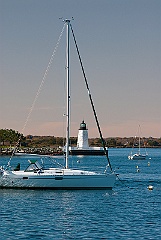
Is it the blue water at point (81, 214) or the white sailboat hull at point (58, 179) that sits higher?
the white sailboat hull at point (58, 179)

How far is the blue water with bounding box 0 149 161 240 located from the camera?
113 ft

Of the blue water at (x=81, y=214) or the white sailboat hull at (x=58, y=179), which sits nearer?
the blue water at (x=81, y=214)

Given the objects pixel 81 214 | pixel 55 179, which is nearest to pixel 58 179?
pixel 55 179

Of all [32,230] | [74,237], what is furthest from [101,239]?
[32,230]

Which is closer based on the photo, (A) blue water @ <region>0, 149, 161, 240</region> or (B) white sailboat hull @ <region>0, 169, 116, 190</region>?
(A) blue water @ <region>0, 149, 161, 240</region>

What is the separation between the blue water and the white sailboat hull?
0.61m

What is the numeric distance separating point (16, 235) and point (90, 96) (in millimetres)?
31836

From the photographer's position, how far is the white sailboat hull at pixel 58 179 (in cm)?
5572

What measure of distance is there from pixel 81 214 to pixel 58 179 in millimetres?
13365

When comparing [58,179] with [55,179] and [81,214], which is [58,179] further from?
[81,214]

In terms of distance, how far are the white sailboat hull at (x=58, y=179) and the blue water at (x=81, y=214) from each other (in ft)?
1.99

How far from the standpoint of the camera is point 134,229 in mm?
35906

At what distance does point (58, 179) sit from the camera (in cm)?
5581

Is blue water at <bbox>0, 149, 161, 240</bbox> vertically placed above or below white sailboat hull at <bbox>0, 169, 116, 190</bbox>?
below
